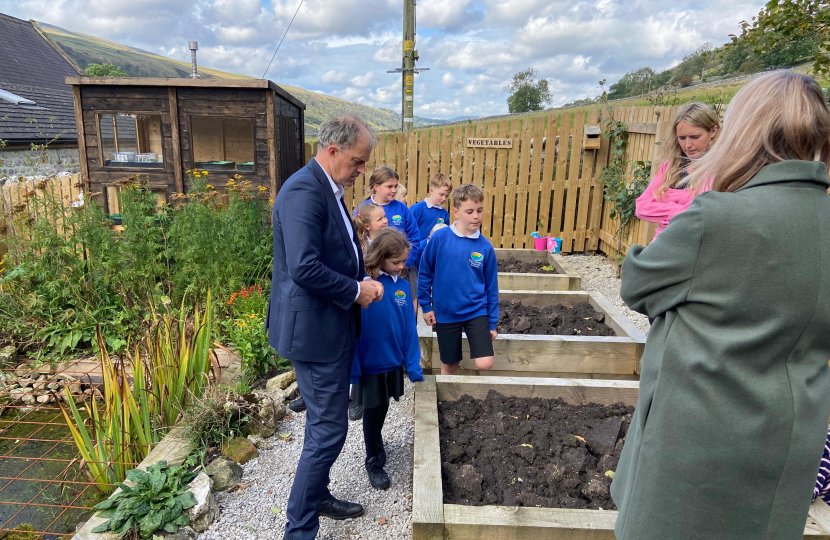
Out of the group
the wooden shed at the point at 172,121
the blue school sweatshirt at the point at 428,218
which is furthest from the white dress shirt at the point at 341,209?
the wooden shed at the point at 172,121

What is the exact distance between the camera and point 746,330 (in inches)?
49.4

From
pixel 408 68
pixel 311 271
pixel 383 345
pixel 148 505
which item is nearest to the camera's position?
pixel 311 271

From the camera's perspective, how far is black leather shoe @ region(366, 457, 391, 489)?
9.26ft

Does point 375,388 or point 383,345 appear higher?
point 383,345

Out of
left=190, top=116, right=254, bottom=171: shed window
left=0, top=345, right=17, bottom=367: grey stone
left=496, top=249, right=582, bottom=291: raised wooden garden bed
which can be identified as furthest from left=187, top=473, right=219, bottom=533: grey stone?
left=190, top=116, right=254, bottom=171: shed window

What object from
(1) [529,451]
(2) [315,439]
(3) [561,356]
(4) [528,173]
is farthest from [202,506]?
(4) [528,173]

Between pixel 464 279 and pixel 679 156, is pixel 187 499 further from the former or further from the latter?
pixel 679 156

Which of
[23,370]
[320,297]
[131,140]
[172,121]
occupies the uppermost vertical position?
[172,121]

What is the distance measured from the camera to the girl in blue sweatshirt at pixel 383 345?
268 cm

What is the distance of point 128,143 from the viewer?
27.4ft

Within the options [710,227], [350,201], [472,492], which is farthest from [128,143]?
[710,227]

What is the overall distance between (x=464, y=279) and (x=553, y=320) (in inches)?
70.2

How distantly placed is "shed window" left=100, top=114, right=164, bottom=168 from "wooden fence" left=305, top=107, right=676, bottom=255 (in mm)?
3249

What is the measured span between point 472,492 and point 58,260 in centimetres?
472
